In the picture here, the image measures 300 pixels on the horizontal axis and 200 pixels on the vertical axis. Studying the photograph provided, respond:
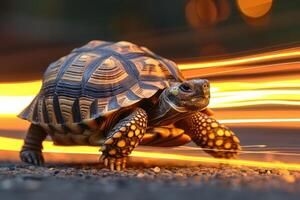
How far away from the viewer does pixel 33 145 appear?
19.3 ft

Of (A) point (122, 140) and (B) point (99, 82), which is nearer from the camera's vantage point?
(A) point (122, 140)

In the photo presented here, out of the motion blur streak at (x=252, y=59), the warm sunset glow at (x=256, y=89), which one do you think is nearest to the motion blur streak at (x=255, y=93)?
the warm sunset glow at (x=256, y=89)

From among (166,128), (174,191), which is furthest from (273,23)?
(174,191)

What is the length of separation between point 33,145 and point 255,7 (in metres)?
4.67

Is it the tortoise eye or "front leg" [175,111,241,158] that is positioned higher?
the tortoise eye

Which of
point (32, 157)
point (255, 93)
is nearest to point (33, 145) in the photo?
point (32, 157)

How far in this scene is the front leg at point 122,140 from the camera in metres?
4.66

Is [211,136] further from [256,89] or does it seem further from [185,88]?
[256,89]

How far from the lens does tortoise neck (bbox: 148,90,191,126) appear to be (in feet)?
16.3

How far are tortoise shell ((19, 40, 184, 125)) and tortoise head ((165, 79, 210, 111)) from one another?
20cm

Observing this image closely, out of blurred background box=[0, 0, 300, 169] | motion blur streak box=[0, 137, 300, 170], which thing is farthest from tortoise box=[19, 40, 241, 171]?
blurred background box=[0, 0, 300, 169]

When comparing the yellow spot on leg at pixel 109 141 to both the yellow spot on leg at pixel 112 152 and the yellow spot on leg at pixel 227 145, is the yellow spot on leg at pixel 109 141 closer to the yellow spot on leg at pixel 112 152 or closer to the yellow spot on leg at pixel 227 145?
the yellow spot on leg at pixel 112 152

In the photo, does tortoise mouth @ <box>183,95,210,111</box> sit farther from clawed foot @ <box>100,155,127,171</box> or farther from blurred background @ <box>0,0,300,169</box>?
blurred background @ <box>0,0,300,169</box>

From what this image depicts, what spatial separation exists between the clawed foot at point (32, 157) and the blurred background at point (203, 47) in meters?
0.54
